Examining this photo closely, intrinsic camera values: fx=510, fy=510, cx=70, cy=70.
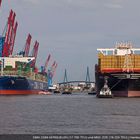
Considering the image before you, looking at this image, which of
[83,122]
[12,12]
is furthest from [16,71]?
[83,122]

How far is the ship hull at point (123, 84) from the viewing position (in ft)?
317

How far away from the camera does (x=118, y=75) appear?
9950 centimetres

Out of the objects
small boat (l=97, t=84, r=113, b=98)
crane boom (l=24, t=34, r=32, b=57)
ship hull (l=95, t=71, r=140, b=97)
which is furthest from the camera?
crane boom (l=24, t=34, r=32, b=57)

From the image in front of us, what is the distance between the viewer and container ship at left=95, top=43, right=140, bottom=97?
3802 inches

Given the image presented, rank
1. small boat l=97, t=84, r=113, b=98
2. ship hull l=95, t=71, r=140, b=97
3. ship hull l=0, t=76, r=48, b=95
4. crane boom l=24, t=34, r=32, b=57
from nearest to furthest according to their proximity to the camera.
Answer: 1. small boat l=97, t=84, r=113, b=98
2. ship hull l=95, t=71, r=140, b=97
3. ship hull l=0, t=76, r=48, b=95
4. crane boom l=24, t=34, r=32, b=57

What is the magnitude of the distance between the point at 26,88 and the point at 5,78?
9.38m

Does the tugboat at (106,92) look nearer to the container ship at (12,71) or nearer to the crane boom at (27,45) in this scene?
the container ship at (12,71)

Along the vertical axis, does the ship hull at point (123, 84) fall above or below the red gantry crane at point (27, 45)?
below

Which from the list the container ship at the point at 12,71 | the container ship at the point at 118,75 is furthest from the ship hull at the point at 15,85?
the container ship at the point at 118,75

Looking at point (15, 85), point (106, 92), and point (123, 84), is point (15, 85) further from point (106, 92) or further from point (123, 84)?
point (106, 92)

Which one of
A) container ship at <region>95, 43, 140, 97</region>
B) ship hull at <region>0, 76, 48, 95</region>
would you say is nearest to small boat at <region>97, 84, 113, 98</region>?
container ship at <region>95, 43, 140, 97</region>

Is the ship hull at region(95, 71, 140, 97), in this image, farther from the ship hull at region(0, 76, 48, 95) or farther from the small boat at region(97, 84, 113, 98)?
the ship hull at region(0, 76, 48, 95)

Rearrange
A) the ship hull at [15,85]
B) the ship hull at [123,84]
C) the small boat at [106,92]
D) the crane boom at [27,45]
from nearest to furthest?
the small boat at [106,92] → the ship hull at [123,84] → the ship hull at [15,85] → the crane boom at [27,45]

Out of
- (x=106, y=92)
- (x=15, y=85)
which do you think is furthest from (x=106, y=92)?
(x=15, y=85)
